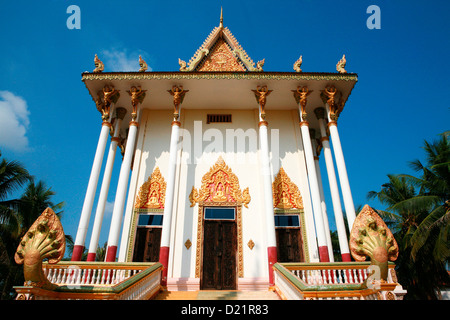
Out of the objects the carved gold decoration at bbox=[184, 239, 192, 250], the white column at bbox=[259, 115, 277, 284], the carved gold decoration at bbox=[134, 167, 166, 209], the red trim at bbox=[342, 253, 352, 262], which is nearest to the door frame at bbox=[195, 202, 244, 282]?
the carved gold decoration at bbox=[184, 239, 192, 250]

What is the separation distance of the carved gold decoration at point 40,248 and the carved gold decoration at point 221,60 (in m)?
9.78

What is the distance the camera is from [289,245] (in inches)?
413

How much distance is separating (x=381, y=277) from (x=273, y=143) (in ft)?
26.5

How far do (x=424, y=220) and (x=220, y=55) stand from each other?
36.4 feet

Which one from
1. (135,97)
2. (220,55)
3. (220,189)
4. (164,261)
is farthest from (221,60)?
(164,261)

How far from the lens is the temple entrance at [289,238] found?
10.3m

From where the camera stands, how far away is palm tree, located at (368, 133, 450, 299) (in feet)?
37.2

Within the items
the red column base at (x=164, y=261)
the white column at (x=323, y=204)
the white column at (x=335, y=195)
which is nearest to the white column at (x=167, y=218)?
the red column base at (x=164, y=261)

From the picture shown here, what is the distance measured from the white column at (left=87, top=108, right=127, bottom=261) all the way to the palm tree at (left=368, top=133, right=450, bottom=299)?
12.2m

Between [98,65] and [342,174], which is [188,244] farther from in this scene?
[98,65]
